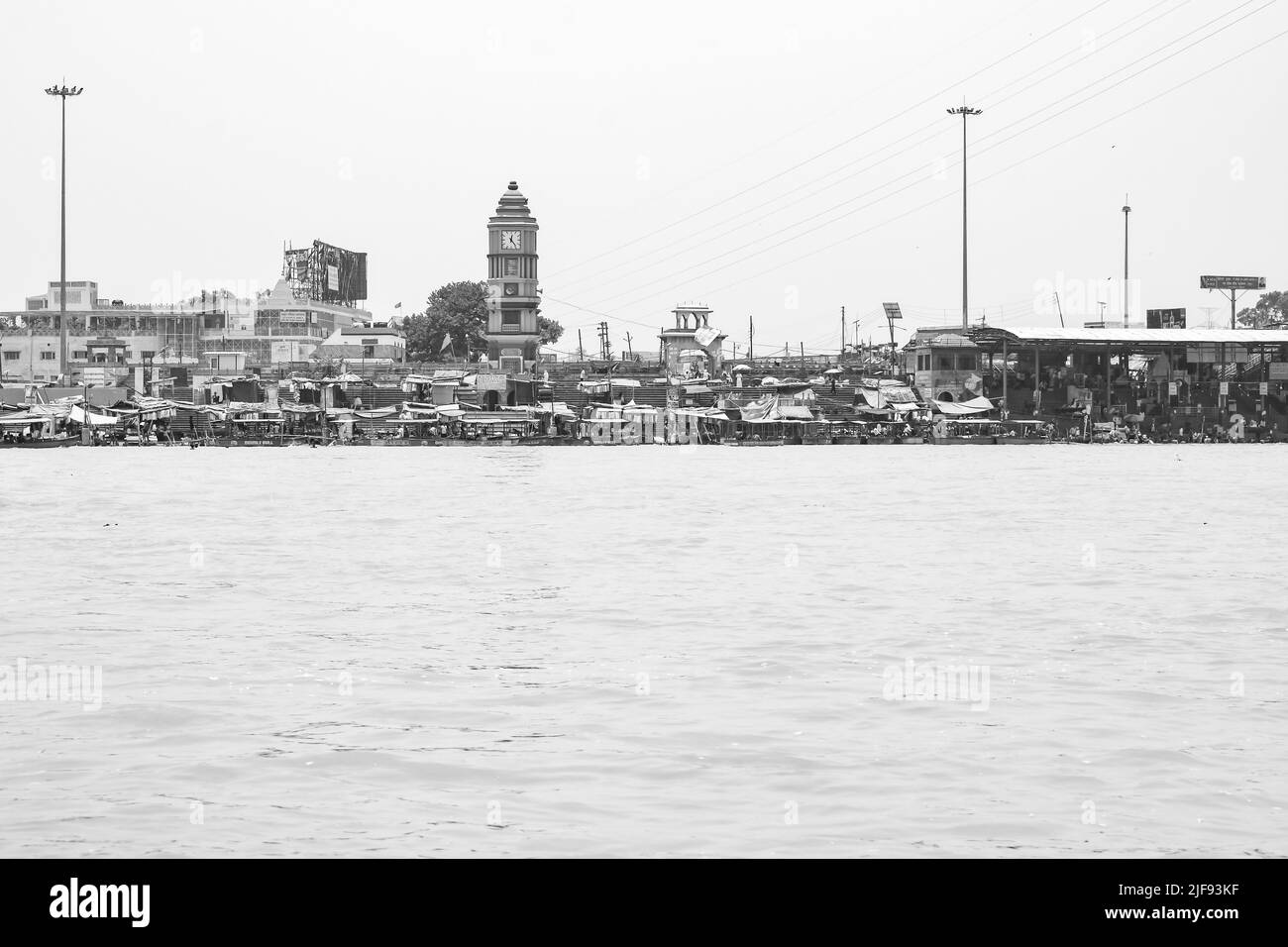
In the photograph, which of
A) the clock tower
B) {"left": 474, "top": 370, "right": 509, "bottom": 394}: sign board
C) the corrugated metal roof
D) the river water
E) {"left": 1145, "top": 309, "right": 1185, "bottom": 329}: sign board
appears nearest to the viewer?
the river water

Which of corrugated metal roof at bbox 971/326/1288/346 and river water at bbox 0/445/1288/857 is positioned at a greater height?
corrugated metal roof at bbox 971/326/1288/346

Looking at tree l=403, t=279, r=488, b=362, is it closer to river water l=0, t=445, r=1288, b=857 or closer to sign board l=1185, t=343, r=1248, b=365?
sign board l=1185, t=343, r=1248, b=365

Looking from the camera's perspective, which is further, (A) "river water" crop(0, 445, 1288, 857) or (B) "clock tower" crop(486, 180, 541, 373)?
(B) "clock tower" crop(486, 180, 541, 373)

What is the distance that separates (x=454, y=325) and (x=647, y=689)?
131846mm

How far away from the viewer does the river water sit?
10.4m

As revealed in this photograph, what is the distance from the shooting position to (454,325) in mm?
145250

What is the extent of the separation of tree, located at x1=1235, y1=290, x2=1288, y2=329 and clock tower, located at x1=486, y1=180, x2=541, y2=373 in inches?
3037

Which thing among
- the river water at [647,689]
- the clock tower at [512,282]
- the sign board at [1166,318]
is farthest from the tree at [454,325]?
the river water at [647,689]

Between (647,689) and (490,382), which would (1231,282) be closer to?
(490,382)

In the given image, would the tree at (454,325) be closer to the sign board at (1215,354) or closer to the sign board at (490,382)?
the sign board at (490,382)

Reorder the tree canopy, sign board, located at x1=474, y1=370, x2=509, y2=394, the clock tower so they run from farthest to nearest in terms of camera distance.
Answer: the tree canopy
the clock tower
sign board, located at x1=474, y1=370, x2=509, y2=394

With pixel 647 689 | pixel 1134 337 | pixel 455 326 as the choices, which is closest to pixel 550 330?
pixel 455 326

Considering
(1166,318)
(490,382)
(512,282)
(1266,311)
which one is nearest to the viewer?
(490,382)

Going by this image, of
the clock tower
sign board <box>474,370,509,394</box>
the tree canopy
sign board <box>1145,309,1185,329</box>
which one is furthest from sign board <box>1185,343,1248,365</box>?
the tree canopy
